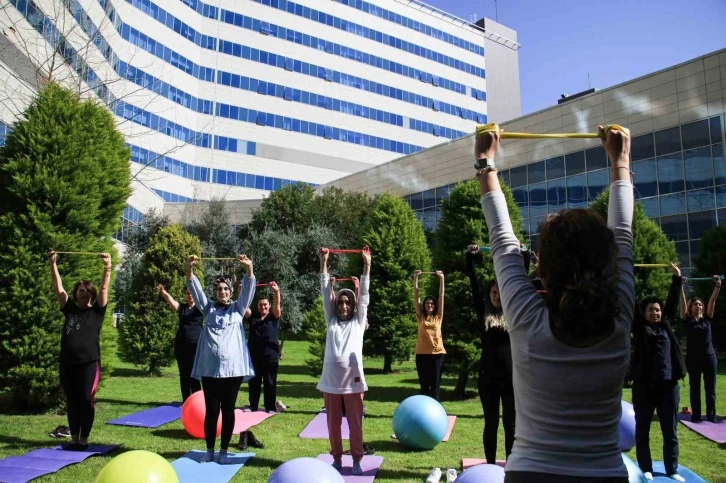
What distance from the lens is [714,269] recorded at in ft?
65.3

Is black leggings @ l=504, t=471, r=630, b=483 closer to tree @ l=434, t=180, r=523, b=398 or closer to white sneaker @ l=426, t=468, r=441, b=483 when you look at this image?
white sneaker @ l=426, t=468, r=441, b=483

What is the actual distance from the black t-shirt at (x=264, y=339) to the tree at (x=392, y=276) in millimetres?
6574

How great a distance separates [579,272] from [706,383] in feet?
31.5

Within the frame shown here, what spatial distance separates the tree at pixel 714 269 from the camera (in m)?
19.5

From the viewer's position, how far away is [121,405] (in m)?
10.4

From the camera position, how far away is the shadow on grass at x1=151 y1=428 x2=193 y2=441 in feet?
25.8

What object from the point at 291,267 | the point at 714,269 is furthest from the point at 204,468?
the point at 291,267

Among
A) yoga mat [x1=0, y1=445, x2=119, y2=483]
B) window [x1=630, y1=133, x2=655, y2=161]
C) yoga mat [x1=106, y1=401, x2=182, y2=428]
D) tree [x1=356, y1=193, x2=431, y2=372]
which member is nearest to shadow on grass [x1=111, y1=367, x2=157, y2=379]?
yoga mat [x1=106, y1=401, x2=182, y2=428]

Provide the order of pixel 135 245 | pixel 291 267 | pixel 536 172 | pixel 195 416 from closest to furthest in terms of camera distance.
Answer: pixel 195 416, pixel 291 267, pixel 536 172, pixel 135 245

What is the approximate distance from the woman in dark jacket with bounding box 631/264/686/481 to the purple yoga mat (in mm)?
3747

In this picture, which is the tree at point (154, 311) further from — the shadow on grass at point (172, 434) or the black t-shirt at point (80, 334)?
the black t-shirt at point (80, 334)

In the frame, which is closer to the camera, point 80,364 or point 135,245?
point 80,364

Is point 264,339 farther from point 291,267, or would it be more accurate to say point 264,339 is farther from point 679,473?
point 291,267

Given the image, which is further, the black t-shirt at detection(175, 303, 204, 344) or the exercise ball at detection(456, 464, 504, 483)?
the black t-shirt at detection(175, 303, 204, 344)
